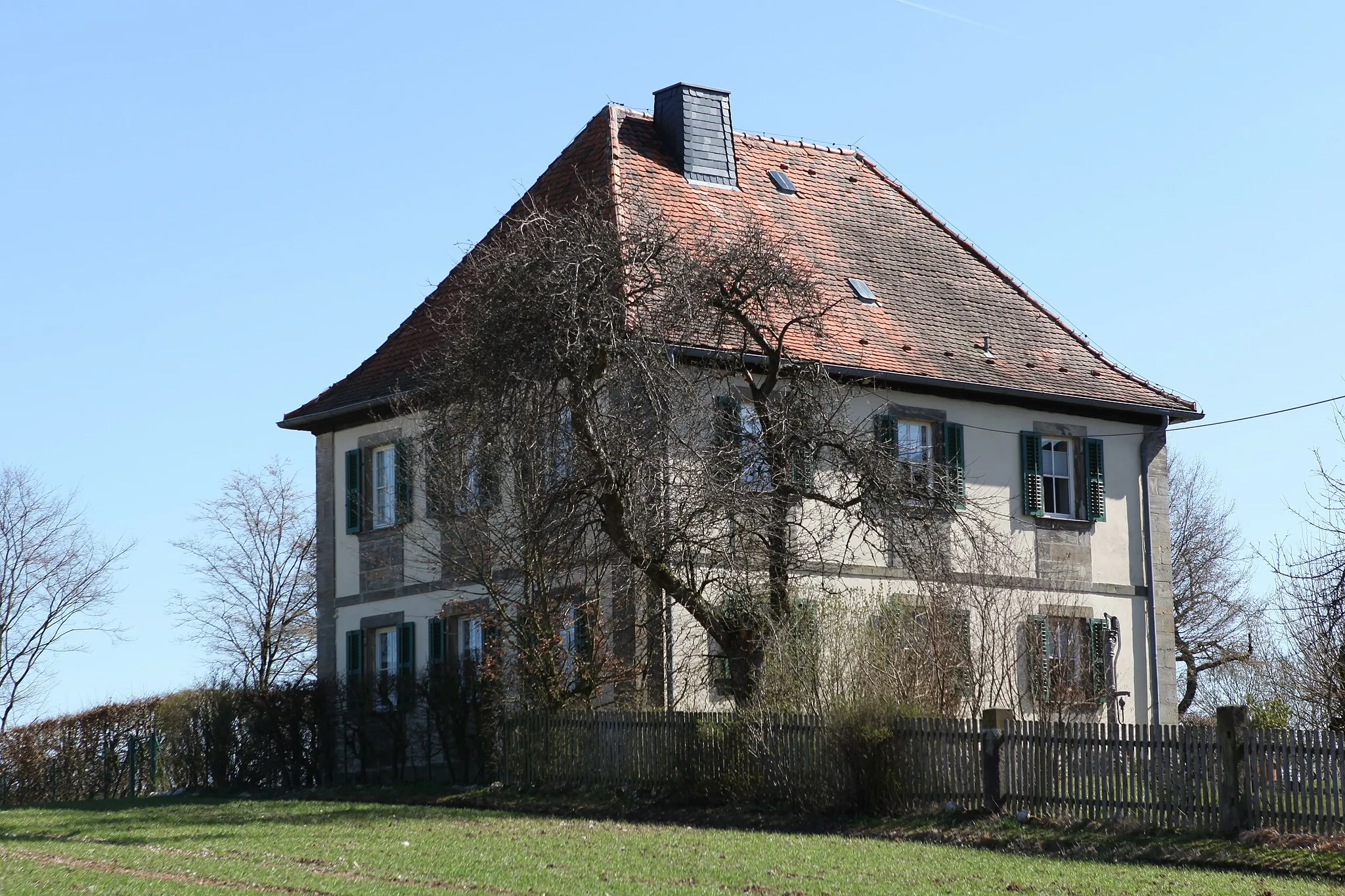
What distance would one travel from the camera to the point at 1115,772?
16.4 m

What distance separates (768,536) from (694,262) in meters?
3.20

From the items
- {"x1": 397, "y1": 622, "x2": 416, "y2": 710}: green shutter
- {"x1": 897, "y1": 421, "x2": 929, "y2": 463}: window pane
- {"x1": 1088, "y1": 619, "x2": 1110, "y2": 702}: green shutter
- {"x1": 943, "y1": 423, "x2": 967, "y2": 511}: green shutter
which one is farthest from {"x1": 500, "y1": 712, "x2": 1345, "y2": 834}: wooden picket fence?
{"x1": 1088, "y1": 619, "x2": 1110, "y2": 702}: green shutter

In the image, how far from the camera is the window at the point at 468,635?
2548 centimetres

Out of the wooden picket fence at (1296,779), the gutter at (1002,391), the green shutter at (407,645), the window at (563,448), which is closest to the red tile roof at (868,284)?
the gutter at (1002,391)

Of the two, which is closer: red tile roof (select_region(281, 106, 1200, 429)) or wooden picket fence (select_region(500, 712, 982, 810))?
wooden picket fence (select_region(500, 712, 982, 810))


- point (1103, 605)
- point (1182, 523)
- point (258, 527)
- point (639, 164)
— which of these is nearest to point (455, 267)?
point (639, 164)

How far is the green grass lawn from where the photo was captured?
40.3 feet

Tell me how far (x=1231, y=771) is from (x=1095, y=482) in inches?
491

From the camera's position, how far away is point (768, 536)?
20.0 metres

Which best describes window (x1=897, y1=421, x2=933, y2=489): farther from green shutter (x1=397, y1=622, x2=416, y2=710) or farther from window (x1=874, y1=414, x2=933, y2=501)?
green shutter (x1=397, y1=622, x2=416, y2=710)

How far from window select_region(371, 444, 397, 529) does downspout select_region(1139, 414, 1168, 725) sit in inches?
467

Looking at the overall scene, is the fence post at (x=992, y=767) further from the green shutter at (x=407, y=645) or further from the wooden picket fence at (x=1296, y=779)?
the green shutter at (x=407, y=645)

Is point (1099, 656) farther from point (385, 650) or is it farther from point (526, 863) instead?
point (526, 863)

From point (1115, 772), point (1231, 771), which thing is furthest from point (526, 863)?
point (1231, 771)
